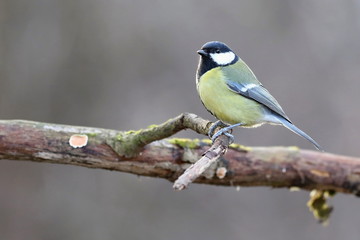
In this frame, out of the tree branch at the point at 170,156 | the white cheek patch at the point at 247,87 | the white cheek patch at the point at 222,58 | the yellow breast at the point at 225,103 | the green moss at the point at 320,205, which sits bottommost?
the green moss at the point at 320,205

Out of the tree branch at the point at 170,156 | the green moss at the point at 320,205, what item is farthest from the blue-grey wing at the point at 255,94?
the green moss at the point at 320,205

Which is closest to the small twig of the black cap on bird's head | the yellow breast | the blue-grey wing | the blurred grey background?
the yellow breast

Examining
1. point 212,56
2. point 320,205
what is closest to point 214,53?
point 212,56

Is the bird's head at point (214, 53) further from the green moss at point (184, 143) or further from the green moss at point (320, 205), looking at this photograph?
the green moss at point (320, 205)

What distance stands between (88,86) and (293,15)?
2.00 meters

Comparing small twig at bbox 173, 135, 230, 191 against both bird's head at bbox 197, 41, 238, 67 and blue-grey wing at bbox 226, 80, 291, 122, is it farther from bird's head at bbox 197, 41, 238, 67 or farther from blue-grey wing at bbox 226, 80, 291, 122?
bird's head at bbox 197, 41, 238, 67

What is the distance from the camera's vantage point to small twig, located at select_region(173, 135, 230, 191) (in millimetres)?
1469

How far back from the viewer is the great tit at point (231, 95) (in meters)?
2.39

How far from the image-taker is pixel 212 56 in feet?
8.39

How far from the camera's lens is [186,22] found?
4285 mm

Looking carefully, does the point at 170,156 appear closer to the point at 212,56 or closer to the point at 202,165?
the point at 212,56

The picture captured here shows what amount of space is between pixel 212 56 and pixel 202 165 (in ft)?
3.44

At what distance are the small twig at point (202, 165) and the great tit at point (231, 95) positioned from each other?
32 centimetres

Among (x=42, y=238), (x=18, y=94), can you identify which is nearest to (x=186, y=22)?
(x=18, y=94)
